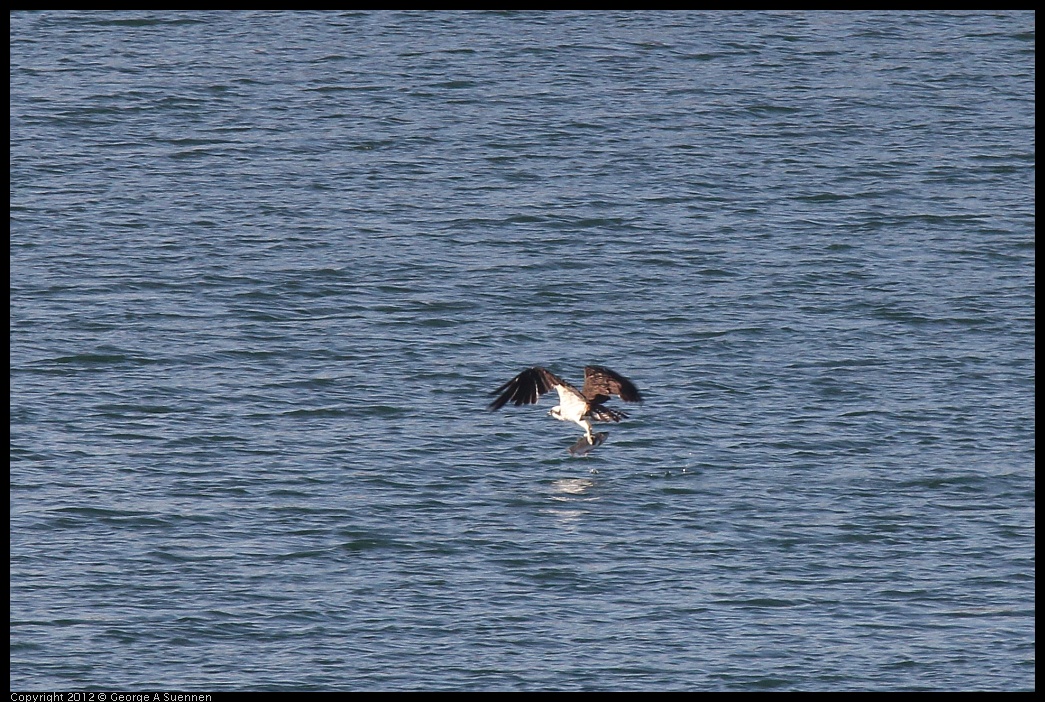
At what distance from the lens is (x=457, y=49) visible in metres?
47.2

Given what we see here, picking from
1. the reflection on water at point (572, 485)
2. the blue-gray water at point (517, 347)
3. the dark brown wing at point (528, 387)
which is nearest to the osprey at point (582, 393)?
the dark brown wing at point (528, 387)

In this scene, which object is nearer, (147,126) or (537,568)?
(537,568)

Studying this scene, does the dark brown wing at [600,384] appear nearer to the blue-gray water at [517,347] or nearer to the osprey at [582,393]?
the osprey at [582,393]

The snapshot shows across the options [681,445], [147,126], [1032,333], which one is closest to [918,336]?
[1032,333]

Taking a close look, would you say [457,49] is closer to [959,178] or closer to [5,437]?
[959,178]

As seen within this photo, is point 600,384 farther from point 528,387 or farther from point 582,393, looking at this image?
point 528,387

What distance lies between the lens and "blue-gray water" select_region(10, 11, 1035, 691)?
22.8 meters

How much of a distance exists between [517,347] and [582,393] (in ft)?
19.5

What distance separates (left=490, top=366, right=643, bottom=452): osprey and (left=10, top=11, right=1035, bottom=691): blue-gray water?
1.32 meters

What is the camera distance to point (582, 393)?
85.3 feet

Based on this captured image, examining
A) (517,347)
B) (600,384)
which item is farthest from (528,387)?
(517,347)
